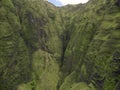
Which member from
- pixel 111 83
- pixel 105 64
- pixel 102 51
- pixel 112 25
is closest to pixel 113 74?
pixel 111 83

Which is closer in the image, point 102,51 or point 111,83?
point 111,83

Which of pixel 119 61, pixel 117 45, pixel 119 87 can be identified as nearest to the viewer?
pixel 119 87

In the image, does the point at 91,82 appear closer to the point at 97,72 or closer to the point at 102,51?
the point at 97,72

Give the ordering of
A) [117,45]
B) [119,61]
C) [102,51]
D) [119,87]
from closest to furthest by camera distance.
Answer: [119,87], [119,61], [117,45], [102,51]

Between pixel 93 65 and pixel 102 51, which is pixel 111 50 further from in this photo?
pixel 93 65

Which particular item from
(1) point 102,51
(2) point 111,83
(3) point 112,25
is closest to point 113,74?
(2) point 111,83

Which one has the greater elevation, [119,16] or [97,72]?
[119,16]

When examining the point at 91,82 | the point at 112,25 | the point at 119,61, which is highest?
the point at 112,25

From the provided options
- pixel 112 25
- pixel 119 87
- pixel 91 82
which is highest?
pixel 112 25

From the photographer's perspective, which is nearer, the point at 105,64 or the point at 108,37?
the point at 105,64
